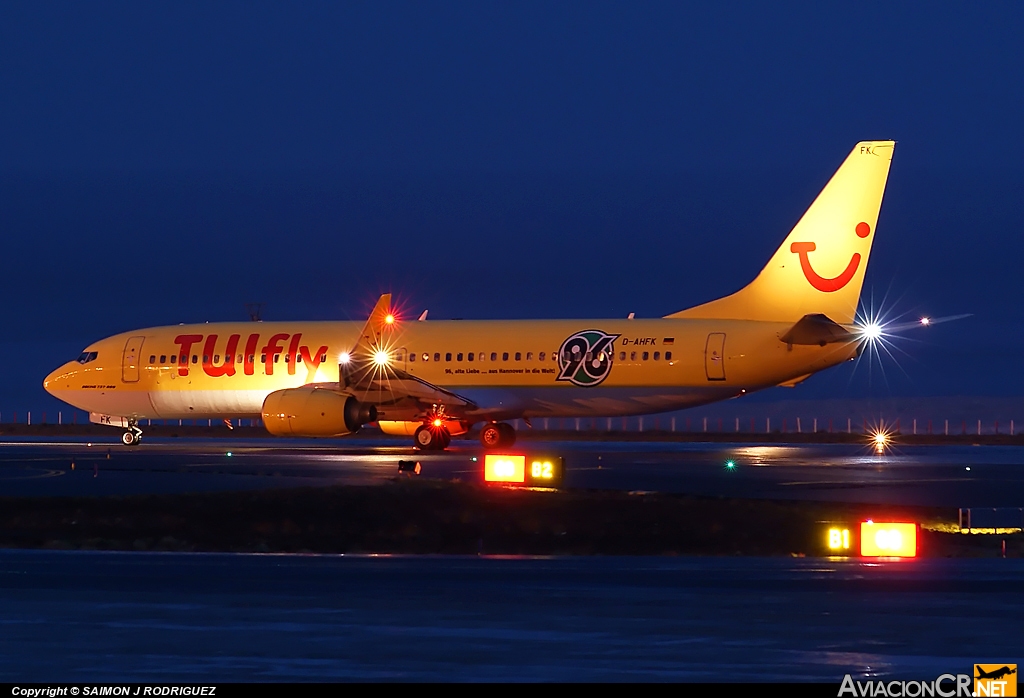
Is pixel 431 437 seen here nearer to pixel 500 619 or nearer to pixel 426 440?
pixel 426 440

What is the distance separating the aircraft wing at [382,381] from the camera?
4409 cm

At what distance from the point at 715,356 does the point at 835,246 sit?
173 inches

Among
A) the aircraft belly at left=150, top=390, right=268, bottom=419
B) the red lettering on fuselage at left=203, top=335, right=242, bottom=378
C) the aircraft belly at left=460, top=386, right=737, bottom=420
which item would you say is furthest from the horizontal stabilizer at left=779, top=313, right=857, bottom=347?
the red lettering on fuselage at left=203, top=335, right=242, bottom=378

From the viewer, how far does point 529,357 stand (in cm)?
4397

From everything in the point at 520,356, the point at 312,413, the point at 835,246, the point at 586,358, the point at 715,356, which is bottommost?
the point at 312,413

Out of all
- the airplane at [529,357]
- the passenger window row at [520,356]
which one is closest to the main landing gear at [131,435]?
the airplane at [529,357]

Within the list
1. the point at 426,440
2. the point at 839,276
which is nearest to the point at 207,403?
the point at 426,440

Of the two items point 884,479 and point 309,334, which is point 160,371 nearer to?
point 309,334

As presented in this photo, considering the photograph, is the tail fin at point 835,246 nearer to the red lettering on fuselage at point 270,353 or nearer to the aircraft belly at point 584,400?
the aircraft belly at point 584,400

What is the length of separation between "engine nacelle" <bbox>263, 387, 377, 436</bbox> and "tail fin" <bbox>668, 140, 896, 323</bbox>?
11470 mm

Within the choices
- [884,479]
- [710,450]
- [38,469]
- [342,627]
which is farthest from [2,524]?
[710,450]

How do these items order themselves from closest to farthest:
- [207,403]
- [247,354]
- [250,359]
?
[250,359]
[247,354]
[207,403]

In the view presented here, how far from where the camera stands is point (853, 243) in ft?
137

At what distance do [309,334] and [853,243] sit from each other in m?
16.4
